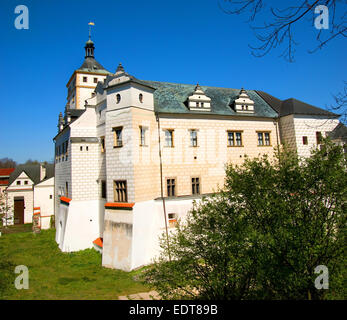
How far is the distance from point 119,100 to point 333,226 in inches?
567

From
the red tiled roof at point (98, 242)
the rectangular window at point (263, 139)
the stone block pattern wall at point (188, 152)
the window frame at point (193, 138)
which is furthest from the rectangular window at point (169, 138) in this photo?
the red tiled roof at point (98, 242)

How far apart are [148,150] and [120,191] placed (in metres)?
3.56

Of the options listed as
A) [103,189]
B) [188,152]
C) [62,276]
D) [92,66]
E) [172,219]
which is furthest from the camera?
[92,66]

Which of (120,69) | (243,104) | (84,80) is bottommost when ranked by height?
(243,104)

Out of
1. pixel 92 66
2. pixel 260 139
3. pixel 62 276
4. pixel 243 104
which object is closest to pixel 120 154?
pixel 62 276

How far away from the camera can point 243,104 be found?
20.8m

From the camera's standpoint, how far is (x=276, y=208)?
820cm

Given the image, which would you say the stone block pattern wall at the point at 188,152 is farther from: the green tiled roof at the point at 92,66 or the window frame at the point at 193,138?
the green tiled roof at the point at 92,66

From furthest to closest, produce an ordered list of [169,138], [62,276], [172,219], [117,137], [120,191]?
[169,138], [172,219], [117,137], [120,191], [62,276]

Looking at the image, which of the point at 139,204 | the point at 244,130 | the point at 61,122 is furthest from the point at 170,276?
the point at 61,122

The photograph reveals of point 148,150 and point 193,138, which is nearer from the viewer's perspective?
point 148,150

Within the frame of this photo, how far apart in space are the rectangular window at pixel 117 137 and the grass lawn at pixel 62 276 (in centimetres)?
855

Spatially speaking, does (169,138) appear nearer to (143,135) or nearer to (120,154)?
(143,135)
